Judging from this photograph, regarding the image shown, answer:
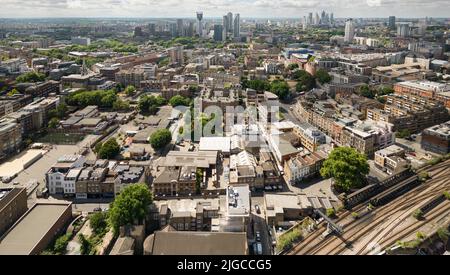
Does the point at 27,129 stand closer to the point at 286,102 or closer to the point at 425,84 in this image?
the point at 286,102

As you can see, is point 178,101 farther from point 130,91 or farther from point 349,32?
point 349,32

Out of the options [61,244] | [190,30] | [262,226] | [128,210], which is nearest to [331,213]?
[262,226]

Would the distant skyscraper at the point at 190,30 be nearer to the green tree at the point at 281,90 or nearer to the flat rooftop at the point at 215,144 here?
the green tree at the point at 281,90

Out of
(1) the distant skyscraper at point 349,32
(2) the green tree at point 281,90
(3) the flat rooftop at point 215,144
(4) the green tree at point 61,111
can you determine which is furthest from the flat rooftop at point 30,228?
(1) the distant skyscraper at point 349,32

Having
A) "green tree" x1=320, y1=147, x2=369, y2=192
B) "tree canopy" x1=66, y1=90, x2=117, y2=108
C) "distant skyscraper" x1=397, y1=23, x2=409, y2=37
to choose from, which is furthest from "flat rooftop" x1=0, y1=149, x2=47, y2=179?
"distant skyscraper" x1=397, y1=23, x2=409, y2=37

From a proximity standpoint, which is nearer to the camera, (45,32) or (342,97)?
(342,97)
